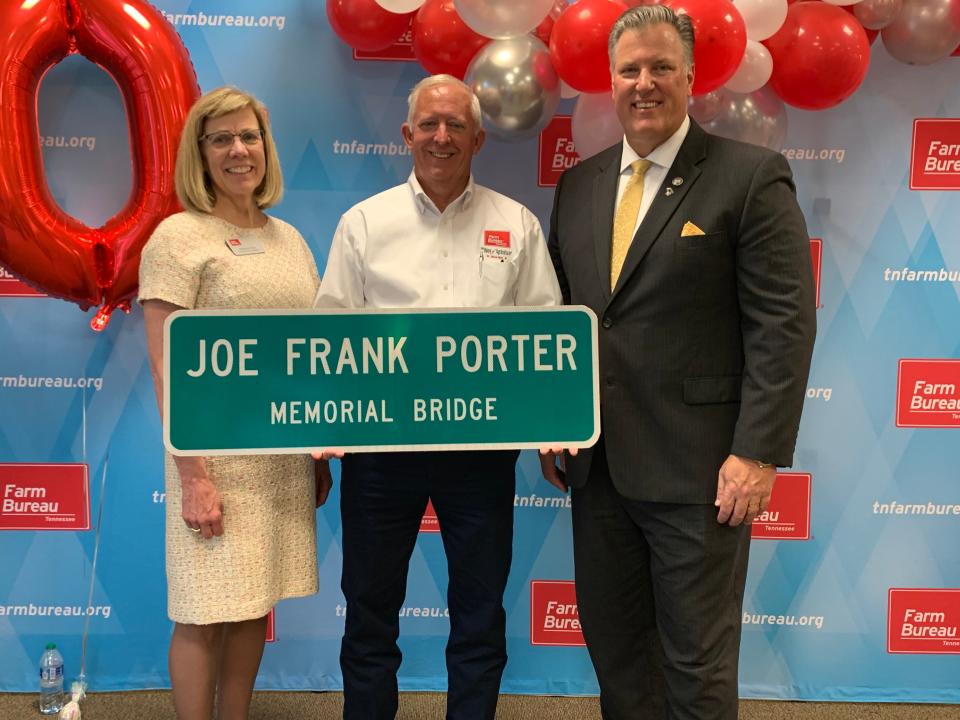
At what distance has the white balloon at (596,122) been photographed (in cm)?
216

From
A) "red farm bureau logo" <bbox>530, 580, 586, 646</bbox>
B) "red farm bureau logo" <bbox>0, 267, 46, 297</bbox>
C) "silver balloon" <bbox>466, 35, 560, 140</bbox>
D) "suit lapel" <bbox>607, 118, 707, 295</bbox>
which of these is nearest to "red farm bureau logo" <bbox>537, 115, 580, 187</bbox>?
"silver balloon" <bbox>466, 35, 560, 140</bbox>

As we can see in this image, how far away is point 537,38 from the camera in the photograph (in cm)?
217

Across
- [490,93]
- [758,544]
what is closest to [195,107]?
[490,93]

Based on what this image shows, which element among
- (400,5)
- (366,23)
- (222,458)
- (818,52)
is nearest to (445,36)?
(400,5)

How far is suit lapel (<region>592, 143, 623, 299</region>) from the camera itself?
1.71 m

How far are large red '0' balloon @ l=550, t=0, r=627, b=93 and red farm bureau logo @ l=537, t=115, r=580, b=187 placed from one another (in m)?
0.47

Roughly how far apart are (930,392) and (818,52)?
1.21 meters

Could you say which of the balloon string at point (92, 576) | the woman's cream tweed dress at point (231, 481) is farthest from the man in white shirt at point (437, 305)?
the balloon string at point (92, 576)

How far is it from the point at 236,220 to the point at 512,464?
2.93 feet

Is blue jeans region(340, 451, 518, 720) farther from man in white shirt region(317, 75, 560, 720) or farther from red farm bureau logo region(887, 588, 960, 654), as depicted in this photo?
red farm bureau logo region(887, 588, 960, 654)

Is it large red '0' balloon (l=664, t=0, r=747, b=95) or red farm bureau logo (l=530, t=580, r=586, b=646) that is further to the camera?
red farm bureau logo (l=530, t=580, r=586, b=646)

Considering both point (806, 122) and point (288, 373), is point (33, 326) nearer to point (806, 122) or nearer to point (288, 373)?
point (288, 373)

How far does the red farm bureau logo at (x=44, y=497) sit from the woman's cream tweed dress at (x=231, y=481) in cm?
95

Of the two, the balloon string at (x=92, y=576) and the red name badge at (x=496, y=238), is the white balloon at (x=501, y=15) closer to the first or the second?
the red name badge at (x=496, y=238)
